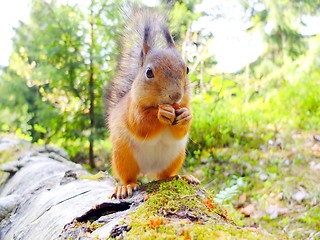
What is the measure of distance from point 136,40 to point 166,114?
533 millimetres

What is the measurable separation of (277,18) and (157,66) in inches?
198

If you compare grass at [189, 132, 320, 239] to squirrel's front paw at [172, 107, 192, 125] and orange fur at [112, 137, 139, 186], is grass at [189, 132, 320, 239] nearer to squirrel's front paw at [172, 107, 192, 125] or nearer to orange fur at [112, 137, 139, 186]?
orange fur at [112, 137, 139, 186]

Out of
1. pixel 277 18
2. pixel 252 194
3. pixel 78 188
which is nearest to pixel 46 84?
pixel 252 194

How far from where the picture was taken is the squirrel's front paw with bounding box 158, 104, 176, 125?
1.49 meters

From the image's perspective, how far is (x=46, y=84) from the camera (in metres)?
4.46

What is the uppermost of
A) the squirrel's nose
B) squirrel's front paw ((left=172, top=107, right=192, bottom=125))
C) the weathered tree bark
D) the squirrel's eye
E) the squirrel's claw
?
the squirrel's eye

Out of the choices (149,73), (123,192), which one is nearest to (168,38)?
(149,73)

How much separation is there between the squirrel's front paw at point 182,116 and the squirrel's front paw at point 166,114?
0.02 meters

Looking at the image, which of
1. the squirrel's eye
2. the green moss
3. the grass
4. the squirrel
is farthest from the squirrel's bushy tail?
the grass

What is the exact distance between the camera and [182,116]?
60.3 inches

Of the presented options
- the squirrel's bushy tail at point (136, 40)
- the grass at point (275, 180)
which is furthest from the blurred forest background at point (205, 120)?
the squirrel's bushy tail at point (136, 40)

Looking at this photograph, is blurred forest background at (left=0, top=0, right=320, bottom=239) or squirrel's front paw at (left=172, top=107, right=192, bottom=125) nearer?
squirrel's front paw at (left=172, top=107, right=192, bottom=125)

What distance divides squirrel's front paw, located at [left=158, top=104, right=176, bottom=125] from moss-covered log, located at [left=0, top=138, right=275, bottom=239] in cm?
22

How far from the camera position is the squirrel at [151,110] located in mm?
1546
